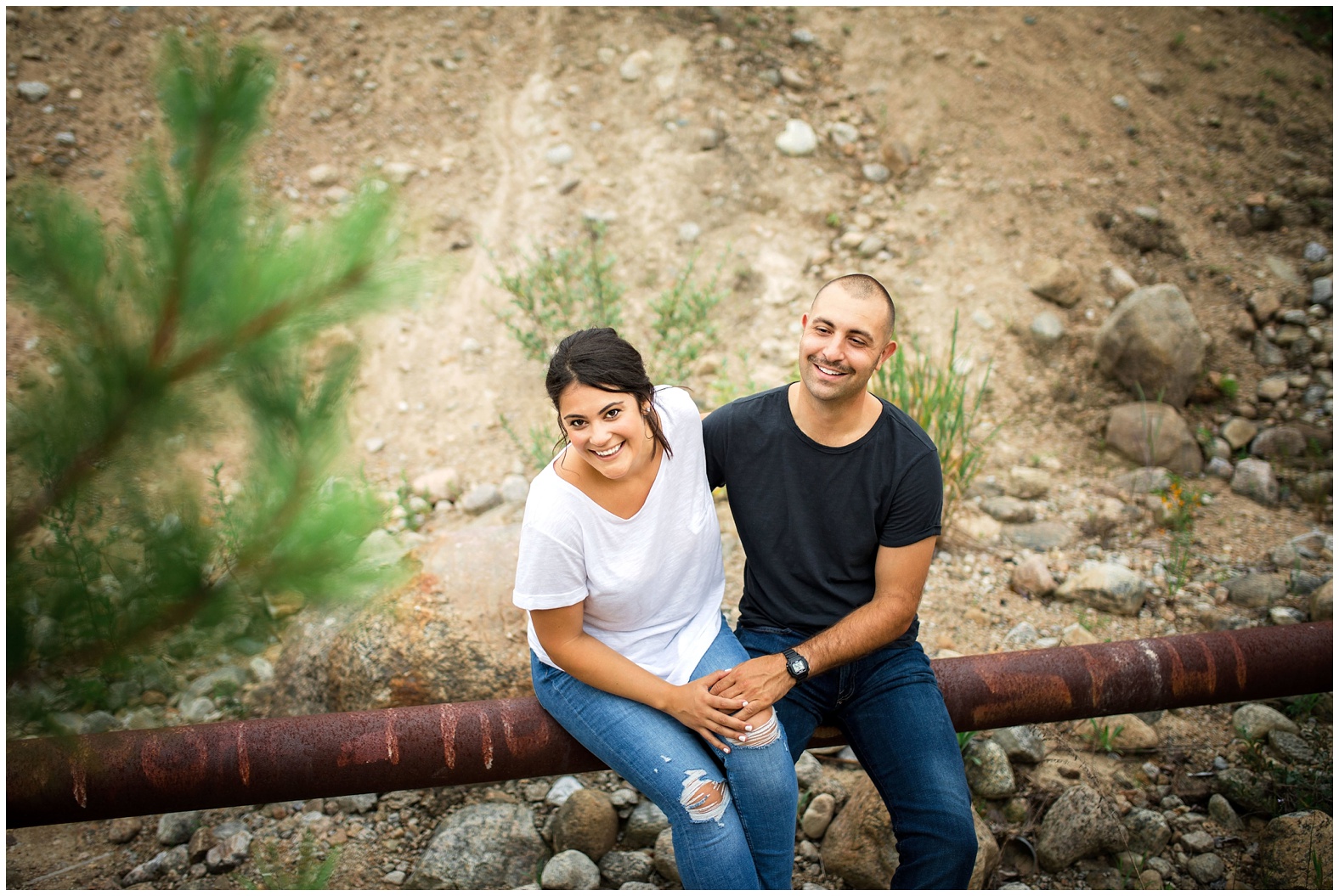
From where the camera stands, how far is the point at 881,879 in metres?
2.60

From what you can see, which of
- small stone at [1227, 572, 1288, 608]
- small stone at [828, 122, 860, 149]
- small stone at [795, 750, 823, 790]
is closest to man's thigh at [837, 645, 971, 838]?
small stone at [795, 750, 823, 790]

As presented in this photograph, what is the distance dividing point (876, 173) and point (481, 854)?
4765 millimetres

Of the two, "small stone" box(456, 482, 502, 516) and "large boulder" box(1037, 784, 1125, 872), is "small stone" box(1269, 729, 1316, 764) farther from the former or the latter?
"small stone" box(456, 482, 502, 516)

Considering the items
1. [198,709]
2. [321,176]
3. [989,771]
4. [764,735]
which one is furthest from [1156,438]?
[321,176]

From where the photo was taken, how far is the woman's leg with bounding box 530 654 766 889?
1.96 metres

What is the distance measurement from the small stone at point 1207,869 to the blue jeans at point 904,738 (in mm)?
1060

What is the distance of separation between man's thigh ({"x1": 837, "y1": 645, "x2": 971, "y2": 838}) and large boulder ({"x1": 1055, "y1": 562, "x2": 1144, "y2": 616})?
5.67 feet

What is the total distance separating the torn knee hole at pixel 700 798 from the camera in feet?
6.43

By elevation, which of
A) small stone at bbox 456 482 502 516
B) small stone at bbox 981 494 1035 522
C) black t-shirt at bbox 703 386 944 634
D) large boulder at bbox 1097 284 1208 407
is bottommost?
small stone at bbox 981 494 1035 522

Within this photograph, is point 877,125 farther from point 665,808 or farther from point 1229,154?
point 665,808

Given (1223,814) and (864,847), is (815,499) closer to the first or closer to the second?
(864,847)

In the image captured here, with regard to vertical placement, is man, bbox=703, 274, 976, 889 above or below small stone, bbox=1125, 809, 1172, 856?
above

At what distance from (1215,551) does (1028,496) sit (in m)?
0.84

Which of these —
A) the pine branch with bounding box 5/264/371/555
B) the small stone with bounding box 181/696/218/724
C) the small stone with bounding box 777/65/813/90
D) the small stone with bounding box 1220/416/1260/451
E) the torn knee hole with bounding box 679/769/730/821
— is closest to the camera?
the pine branch with bounding box 5/264/371/555
